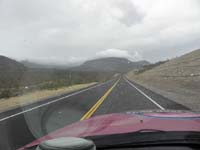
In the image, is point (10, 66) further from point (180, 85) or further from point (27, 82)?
point (180, 85)

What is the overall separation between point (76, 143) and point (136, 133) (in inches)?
41.3

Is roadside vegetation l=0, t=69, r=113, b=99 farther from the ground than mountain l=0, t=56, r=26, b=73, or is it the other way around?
mountain l=0, t=56, r=26, b=73

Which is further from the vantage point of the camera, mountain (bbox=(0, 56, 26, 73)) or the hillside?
mountain (bbox=(0, 56, 26, 73))

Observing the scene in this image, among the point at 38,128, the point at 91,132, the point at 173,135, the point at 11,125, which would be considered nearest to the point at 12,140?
the point at 38,128

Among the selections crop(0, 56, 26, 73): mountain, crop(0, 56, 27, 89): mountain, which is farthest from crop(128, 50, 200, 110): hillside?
crop(0, 56, 26, 73): mountain

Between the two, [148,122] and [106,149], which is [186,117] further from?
[106,149]

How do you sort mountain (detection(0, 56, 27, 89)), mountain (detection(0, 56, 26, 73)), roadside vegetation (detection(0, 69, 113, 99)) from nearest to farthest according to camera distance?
roadside vegetation (detection(0, 69, 113, 99)), mountain (detection(0, 56, 27, 89)), mountain (detection(0, 56, 26, 73))

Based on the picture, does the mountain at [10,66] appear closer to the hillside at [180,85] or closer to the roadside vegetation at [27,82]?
the roadside vegetation at [27,82]

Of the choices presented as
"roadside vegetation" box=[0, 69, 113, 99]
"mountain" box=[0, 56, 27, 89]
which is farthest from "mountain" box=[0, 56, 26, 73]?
"roadside vegetation" box=[0, 69, 113, 99]

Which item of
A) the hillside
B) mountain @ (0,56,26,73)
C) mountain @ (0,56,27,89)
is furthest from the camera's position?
mountain @ (0,56,26,73)

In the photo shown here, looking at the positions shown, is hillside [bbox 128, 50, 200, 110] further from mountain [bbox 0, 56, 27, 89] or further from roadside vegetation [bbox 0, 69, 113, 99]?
mountain [bbox 0, 56, 27, 89]

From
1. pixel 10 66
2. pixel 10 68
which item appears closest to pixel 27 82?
pixel 10 68

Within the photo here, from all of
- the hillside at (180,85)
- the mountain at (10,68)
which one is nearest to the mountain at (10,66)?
the mountain at (10,68)

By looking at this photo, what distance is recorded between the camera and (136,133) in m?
3.47
